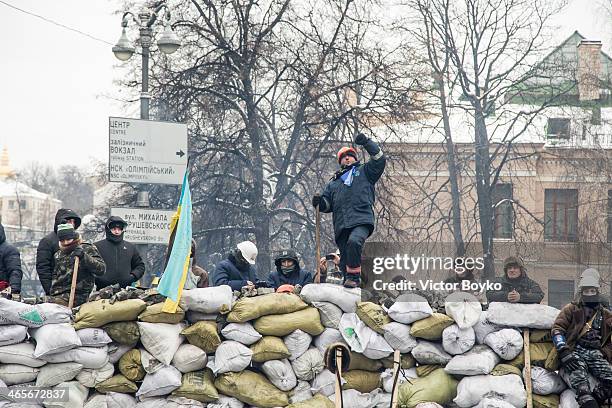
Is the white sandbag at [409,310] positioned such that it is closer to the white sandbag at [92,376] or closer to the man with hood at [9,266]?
the white sandbag at [92,376]

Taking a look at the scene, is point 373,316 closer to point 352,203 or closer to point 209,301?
point 352,203

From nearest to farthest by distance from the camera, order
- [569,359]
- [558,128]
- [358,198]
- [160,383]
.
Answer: [569,359]
[160,383]
[358,198]
[558,128]

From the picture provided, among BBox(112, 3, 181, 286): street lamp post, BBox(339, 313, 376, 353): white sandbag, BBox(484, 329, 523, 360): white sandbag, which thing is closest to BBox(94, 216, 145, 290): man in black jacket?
BBox(339, 313, 376, 353): white sandbag

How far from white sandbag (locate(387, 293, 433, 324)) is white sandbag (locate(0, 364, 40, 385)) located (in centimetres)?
282

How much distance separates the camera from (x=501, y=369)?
915cm

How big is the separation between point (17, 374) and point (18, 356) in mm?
137

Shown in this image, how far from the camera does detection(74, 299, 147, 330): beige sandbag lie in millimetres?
9180

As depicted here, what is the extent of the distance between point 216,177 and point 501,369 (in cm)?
1524

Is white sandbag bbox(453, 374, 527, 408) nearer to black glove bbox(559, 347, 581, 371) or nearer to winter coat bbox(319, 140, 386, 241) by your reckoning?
black glove bbox(559, 347, 581, 371)

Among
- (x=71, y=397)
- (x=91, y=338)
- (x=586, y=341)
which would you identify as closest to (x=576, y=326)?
(x=586, y=341)

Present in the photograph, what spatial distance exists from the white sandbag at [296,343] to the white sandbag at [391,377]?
0.65 meters

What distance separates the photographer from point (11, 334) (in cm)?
911

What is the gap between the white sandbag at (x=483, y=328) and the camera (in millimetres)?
9273

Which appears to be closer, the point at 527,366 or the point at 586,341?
the point at 586,341
